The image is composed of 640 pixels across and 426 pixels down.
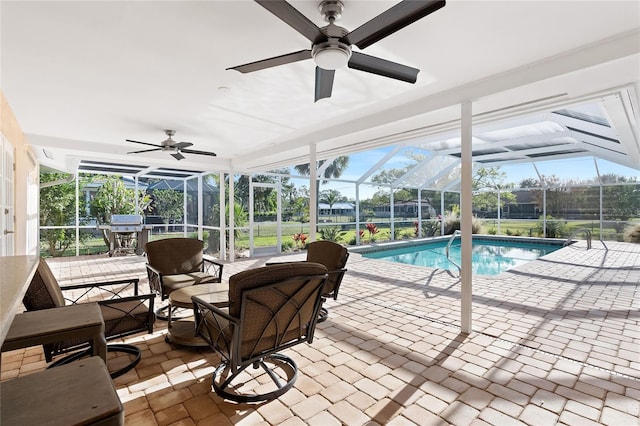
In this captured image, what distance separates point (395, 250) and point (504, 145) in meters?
4.54

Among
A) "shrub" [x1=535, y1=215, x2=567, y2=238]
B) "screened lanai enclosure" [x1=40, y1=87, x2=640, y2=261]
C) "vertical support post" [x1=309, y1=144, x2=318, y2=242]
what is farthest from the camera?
"shrub" [x1=535, y1=215, x2=567, y2=238]

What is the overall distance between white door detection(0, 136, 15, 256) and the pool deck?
5.72ft

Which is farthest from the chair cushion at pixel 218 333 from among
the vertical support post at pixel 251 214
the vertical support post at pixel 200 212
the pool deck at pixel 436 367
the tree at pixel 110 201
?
the tree at pixel 110 201

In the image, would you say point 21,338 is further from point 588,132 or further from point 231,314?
point 588,132

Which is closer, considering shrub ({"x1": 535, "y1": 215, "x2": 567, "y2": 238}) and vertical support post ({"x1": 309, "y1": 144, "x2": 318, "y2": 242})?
vertical support post ({"x1": 309, "y1": 144, "x2": 318, "y2": 242})

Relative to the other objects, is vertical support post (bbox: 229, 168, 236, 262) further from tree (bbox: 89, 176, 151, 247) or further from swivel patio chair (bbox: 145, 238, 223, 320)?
tree (bbox: 89, 176, 151, 247)

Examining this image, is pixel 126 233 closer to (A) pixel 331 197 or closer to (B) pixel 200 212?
(B) pixel 200 212

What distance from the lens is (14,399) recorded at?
0.96 metres

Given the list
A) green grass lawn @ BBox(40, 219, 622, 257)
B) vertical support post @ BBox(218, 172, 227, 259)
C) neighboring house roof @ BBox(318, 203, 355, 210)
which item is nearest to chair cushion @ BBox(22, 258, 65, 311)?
vertical support post @ BBox(218, 172, 227, 259)

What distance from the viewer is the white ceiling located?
218cm

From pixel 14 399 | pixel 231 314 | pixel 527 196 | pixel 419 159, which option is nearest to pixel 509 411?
pixel 231 314

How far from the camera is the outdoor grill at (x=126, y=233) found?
873 centimetres

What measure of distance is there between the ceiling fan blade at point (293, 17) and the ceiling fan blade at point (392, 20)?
180 millimetres

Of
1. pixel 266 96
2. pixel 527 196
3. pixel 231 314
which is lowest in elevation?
pixel 231 314
